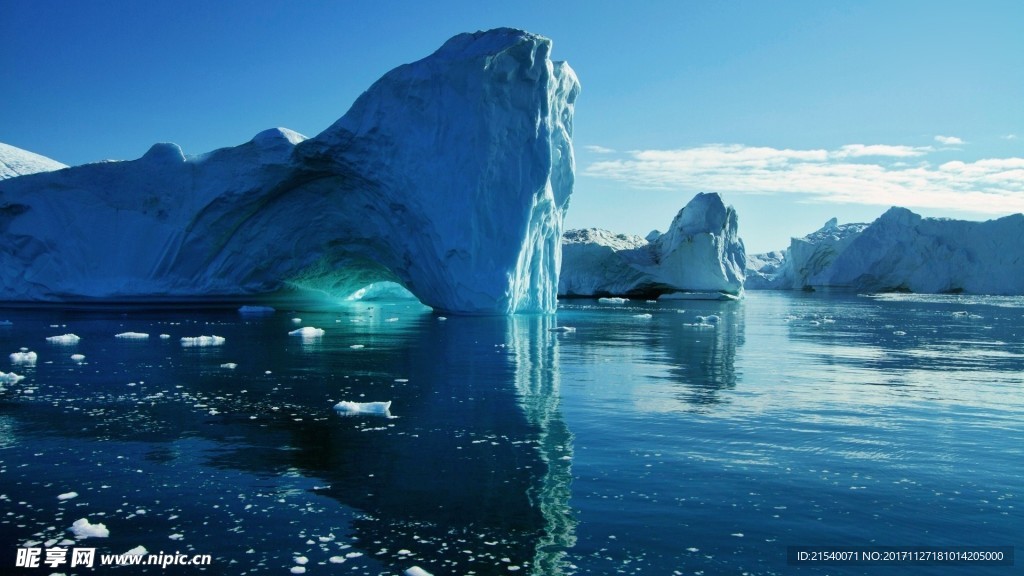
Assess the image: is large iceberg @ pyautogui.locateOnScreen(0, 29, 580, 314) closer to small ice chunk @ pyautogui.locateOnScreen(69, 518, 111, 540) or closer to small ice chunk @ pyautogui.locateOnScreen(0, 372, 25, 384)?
small ice chunk @ pyautogui.locateOnScreen(0, 372, 25, 384)

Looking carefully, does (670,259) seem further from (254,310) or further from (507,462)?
(507,462)

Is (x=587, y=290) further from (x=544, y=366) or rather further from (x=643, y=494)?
(x=643, y=494)

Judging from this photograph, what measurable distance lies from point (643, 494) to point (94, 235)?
25.9 meters

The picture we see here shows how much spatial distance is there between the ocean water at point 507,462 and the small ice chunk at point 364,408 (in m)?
0.16

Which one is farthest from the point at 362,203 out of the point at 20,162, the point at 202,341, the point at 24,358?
the point at 20,162

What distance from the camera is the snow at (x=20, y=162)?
103 feet

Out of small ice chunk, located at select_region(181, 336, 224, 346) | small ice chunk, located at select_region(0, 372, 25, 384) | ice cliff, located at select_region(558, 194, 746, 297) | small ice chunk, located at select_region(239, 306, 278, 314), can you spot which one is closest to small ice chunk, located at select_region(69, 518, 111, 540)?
small ice chunk, located at select_region(0, 372, 25, 384)

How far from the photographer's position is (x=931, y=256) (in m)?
57.0

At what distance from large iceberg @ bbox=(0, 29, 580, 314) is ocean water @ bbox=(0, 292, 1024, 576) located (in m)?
11.2

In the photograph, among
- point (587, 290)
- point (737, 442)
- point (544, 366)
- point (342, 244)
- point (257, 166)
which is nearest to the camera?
point (737, 442)

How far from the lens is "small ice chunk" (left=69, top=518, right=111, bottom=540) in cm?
412

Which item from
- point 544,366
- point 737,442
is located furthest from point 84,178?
point 737,442

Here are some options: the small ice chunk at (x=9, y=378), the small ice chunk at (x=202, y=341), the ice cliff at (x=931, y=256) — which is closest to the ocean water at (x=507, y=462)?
the small ice chunk at (x=9, y=378)

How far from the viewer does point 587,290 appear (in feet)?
163
